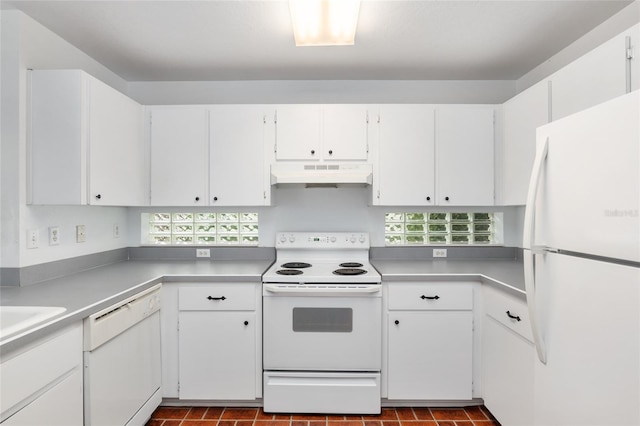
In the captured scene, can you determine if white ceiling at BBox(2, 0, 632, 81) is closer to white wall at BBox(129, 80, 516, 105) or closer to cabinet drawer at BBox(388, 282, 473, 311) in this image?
white wall at BBox(129, 80, 516, 105)

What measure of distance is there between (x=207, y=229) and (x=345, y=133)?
1405 mm

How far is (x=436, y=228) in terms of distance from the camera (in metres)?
2.91

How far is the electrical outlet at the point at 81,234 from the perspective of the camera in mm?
2273

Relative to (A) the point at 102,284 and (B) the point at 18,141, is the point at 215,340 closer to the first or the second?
(A) the point at 102,284

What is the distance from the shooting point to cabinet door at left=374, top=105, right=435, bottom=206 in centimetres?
258

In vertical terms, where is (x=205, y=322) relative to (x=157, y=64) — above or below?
below

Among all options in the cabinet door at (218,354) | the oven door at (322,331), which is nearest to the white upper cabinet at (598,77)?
the oven door at (322,331)

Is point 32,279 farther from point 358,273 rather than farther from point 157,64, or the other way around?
point 358,273

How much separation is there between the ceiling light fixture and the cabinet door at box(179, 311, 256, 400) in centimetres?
169

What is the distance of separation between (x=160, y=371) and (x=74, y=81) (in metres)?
1.79

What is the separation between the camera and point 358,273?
229 cm

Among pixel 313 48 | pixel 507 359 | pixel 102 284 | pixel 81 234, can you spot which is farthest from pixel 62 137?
pixel 507 359

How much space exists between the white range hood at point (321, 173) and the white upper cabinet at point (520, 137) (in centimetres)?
99

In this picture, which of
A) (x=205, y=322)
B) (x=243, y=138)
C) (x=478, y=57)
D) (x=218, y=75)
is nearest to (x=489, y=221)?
(x=478, y=57)
